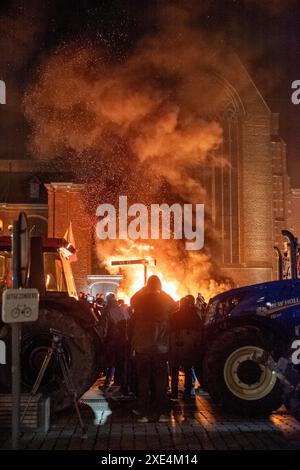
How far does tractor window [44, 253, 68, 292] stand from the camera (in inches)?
349

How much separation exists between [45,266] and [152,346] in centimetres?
221

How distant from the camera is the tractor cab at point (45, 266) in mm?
8344

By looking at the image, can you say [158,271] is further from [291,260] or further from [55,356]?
[55,356]

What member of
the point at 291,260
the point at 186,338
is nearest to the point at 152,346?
the point at 186,338

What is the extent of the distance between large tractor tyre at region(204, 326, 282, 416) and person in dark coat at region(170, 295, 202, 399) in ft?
4.25

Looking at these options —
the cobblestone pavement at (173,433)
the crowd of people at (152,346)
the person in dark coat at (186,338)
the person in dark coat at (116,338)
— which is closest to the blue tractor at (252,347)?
the cobblestone pavement at (173,433)

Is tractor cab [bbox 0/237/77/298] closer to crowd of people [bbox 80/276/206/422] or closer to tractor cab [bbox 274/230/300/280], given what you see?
crowd of people [bbox 80/276/206/422]

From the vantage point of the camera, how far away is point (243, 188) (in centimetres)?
3891

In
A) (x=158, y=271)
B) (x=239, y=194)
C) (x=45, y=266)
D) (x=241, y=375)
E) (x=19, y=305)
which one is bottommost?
(x=241, y=375)

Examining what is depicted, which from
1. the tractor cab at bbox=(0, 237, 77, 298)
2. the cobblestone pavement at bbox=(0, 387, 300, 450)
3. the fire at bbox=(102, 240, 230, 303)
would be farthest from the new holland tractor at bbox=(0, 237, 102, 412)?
the fire at bbox=(102, 240, 230, 303)

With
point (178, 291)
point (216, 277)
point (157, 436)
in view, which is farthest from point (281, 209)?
point (157, 436)

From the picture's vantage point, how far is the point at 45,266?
29.4 feet

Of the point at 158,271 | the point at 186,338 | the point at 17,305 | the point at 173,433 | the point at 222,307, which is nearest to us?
the point at 17,305

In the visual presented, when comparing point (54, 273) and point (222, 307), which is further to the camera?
point (54, 273)
